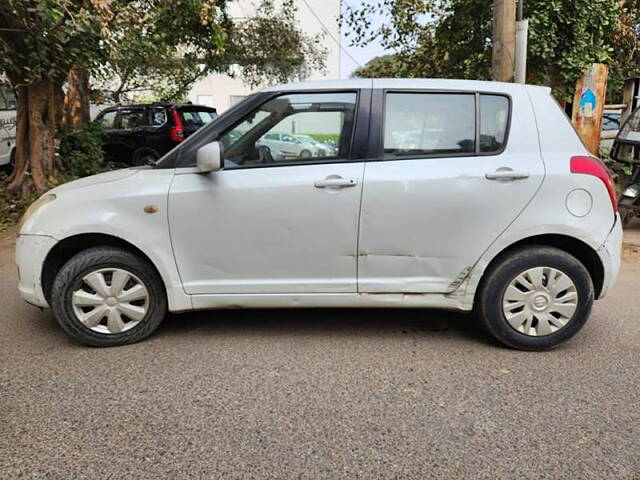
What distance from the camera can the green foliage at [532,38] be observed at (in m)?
7.74

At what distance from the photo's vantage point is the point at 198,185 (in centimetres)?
334

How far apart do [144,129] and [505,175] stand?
1036cm

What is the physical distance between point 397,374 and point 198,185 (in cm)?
172

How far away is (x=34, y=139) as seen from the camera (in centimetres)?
853

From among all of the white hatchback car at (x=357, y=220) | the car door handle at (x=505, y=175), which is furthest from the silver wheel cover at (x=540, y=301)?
the car door handle at (x=505, y=175)

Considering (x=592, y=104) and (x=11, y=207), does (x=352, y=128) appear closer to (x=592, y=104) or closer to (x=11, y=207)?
(x=592, y=104)

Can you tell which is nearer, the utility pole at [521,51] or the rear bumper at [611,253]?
the rear bumper at [611,253]

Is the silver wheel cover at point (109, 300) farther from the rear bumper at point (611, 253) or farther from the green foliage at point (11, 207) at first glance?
the green foliage at point (11, 207)

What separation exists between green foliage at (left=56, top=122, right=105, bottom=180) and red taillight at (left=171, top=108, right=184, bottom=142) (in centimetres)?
198

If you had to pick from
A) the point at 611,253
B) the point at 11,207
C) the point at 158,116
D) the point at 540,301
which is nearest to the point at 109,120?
the point at 158,116

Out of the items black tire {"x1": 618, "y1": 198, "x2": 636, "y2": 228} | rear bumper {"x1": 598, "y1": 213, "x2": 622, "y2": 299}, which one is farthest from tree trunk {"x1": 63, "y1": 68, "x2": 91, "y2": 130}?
rear bumper {"x1": 598, "y1": 213, "x2": 622, "y2": 299}

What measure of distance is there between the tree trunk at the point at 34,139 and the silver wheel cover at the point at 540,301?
308 inches

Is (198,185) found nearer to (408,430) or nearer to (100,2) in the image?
(408,430)

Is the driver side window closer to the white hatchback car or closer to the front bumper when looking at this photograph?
the white hatchback car
